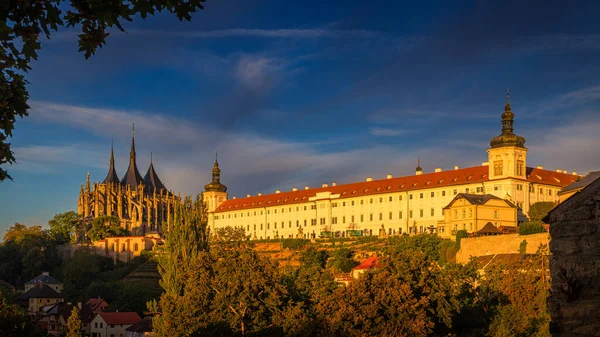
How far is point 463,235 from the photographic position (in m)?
73.4

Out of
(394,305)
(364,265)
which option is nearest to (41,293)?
(364,265)

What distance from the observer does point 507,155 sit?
85.9m

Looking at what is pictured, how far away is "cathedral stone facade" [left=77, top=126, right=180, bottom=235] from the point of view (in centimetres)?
14300

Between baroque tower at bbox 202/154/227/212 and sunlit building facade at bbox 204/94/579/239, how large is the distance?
7473 millimetres

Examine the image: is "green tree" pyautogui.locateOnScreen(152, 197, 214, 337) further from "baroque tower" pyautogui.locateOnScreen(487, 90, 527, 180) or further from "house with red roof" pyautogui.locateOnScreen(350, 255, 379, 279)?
"baroque tower" pyautogui.locateOnScreen(487, 90, 527, 180)

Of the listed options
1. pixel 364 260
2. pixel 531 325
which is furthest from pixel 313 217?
pixel 531 325

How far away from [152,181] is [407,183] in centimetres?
8000

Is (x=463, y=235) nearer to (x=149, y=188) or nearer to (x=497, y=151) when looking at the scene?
(x=497, y=151)

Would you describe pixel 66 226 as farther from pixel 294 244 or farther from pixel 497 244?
pixel 497 244

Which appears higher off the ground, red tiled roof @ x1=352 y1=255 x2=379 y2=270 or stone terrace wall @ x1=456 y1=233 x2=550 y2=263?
stone terrace wall @ x1=456 y1=233 x2=550 y2=263

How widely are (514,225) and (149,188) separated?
9617cm

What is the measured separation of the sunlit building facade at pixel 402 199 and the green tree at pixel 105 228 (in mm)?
19466

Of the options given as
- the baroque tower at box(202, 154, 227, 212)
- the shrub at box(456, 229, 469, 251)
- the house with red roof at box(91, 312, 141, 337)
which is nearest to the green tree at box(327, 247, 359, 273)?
the shrub at box(456, 229, 469, 251)

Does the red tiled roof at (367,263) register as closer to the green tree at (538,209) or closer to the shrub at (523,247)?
the shrub at (523,247)
